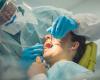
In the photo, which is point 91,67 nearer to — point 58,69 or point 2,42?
point 58,69

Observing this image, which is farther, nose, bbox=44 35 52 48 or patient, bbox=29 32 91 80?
nose, bbox=44 35 52 48

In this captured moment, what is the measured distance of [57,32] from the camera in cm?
119

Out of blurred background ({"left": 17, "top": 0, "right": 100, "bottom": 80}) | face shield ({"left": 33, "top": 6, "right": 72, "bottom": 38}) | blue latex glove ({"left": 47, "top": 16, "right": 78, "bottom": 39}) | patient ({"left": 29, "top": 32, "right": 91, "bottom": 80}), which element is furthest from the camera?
blurred background ({"left": 17, "top": 0, "right": 100, "bottom": 80})

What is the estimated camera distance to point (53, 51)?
1.20 metres

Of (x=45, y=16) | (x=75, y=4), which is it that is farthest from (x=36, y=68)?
(x=75, y=4)

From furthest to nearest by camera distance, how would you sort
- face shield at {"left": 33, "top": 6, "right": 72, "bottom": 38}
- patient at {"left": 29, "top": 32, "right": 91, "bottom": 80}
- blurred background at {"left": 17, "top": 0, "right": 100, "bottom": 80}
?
blurred background at {"left": 17, "top": 0, "right": 100, "bottom": 80}
face shield at {"left": 33, "top": 6, "right": 72, "bottom": 38}
patient at {"left": 29, "top": 32, "right": 91, "bottom": 80}

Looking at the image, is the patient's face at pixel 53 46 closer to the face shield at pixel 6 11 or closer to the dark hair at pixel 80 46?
the dark hair at pixel 80 46

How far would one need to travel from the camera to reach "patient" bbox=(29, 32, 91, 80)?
1078 mm

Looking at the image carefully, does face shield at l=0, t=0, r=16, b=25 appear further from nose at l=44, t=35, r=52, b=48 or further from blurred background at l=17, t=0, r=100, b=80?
blurred background at l=17, t=0, r=100, b=80

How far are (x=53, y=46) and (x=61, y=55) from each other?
61mm

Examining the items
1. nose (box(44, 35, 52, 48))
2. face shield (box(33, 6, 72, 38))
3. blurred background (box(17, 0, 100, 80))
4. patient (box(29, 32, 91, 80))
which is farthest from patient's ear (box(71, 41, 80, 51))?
blurred background (box(17, 0, 100, 80))

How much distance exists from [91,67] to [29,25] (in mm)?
395

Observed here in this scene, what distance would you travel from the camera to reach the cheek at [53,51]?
1190 mm

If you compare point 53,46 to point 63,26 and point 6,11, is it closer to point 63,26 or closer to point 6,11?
point 63,26
